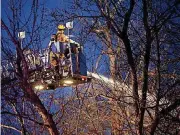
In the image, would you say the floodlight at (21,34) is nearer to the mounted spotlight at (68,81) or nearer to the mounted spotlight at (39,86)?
the mounted spotlight at (39,86)

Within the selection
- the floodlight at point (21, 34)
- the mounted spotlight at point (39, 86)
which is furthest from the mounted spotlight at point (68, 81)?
the floodlight at point (21, 34)

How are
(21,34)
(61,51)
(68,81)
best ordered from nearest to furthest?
(21,34), (61,51), (68,81)

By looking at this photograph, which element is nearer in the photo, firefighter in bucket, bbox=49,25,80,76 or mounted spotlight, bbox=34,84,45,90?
firefighter in bucket, bbox=49,25,80,76

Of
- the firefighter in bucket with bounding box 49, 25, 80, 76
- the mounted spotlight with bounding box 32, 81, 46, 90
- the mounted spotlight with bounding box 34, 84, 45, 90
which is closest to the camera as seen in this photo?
the firefighter in bucket with bounding box 49, 25, 80, 76

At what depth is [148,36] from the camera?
795cm

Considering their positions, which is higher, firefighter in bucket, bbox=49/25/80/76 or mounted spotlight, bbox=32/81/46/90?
firefighter in bucket, bbox=49/25/80/76

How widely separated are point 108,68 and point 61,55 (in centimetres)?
220

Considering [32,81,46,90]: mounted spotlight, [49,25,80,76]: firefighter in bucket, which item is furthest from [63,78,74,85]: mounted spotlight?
[32,81,46,90]: mounted spotlight

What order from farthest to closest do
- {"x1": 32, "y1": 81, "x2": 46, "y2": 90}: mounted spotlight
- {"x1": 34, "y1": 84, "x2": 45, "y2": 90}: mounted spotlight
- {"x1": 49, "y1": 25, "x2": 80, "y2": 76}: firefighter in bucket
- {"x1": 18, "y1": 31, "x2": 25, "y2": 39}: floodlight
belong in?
{"x1": 34, "y1": 84, "x2": 45, "y2": 90}: mounted spotlight
{"x1": 32, "y1": 81, "x2": 46, "y2": 90}: mounted spotlight
{"x1": 49, "y1": 25, "x2": 80, "y2": 76}: firefighter in bucket
{"x1": 18, "y1": 31, "x2": 25, "y2": 39}: floodlight

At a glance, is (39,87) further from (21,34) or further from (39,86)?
(21,34)

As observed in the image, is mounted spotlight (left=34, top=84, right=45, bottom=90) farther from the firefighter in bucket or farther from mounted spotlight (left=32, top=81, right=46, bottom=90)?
the firefighter in bucket

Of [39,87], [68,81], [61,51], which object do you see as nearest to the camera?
[61,51]

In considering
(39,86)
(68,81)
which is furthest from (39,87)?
(68,81)

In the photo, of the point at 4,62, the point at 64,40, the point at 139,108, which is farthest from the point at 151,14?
the point at 4,62
